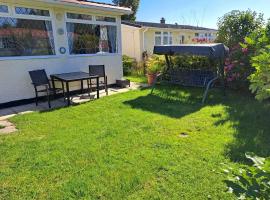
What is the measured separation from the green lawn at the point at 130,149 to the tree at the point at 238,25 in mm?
3812

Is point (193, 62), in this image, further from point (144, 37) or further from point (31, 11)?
point (144, 37)

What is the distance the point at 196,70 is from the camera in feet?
27.9

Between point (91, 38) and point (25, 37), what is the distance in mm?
2634

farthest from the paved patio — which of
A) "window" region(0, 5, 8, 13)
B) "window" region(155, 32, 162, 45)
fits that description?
"window" region(155, 32, 162, 45)

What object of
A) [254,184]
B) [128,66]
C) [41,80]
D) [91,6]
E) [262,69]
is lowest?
[128,66]

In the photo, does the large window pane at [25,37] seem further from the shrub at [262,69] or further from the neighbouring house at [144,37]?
the neighbouring house at [144,37]

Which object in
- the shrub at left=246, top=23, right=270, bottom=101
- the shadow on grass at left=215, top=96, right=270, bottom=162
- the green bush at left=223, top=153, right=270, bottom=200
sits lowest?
the shadow on grass at left=215, top=96, right=270, bottom=162

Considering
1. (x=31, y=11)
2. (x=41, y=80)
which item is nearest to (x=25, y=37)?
(x=31, y=11)

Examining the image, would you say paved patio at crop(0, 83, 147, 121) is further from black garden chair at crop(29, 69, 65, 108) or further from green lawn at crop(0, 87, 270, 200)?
green lawn at crop(0, 87, 270, 200)

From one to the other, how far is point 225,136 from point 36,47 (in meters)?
6.48

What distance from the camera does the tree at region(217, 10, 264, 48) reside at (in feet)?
31.1

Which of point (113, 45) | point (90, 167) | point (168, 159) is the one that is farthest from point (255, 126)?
point (113, 45)

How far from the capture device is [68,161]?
393 cm

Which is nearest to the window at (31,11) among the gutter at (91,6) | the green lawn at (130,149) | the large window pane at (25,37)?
the large window pane at (25,37)
